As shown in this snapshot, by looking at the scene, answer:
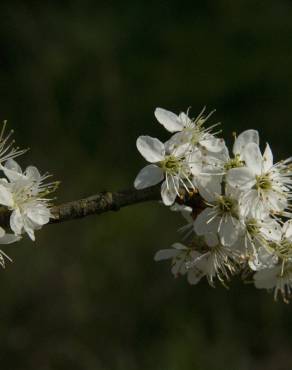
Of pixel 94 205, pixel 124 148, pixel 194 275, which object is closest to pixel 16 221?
pixel 94 205

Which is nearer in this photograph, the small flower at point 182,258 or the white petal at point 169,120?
the white petal at point 169,120

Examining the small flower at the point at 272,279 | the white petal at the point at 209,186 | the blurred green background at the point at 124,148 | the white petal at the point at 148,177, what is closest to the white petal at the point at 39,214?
the white petal at the point at 148,177

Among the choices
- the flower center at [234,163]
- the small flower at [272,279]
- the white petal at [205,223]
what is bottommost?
the small flower at [272,279]

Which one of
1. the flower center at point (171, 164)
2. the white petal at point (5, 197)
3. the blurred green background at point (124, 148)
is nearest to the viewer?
the white petal at point (5, 197)

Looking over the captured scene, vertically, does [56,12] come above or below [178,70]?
above

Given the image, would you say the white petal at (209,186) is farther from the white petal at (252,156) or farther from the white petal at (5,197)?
the white petal at (5,197)

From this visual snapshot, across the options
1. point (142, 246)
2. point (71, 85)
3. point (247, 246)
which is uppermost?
point (71, 85)

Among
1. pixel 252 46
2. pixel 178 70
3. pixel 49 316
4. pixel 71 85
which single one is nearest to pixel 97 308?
pixel 49 316

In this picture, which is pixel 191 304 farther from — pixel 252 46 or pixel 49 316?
pixel 252 46
